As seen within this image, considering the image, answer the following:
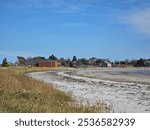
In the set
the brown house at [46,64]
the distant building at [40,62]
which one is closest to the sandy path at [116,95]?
the brown house at [46,64]

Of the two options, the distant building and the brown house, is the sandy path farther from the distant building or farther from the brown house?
the distant building

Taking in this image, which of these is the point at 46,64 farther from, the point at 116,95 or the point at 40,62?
the point at 116,95

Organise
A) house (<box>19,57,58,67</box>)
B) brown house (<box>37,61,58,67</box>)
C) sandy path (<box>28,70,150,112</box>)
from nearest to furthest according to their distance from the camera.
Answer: sandy path (<box>28,70,150,112</box>) → brown house (<box>37,61,58,67</box>) → house (<box>19,57,58,67</box>)

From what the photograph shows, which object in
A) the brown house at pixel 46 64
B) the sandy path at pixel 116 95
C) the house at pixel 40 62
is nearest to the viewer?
the sandy path at pixel 116 95

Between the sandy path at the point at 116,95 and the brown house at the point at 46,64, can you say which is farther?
the brown house at the point at 46,64

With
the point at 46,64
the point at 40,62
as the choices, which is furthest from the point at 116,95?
the point at 40,62

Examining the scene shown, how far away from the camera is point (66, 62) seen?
613 ft

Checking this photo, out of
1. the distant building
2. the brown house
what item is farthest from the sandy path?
the distant building

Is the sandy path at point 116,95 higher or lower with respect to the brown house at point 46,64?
lower

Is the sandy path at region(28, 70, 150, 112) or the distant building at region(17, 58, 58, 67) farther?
the distant building at region(17, 58, 58, 67)

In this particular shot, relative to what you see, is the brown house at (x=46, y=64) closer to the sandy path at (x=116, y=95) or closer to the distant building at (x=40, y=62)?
the distant building at (x=40, y=62)

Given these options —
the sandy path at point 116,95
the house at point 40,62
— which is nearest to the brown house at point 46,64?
the house at point 40,62

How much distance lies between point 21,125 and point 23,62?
6446 inches

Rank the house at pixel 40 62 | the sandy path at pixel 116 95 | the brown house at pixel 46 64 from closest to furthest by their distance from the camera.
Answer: the sandy path at pixel 116 95, the brown house at pixel 46 64, the house at pixel 40 62
